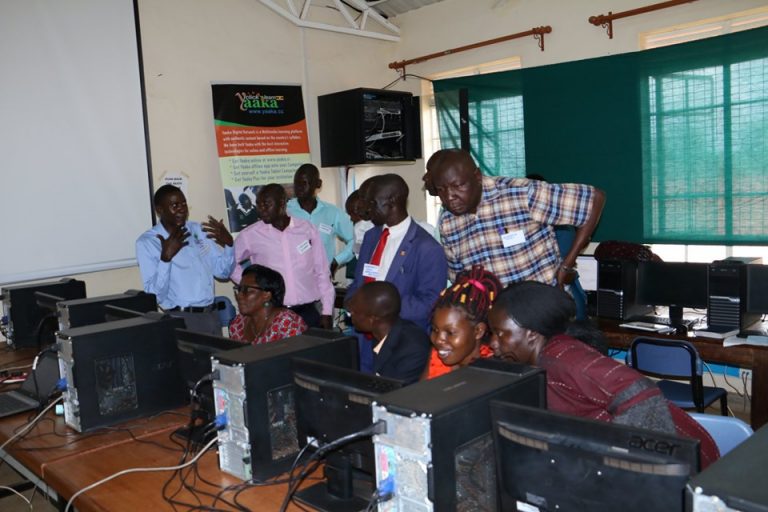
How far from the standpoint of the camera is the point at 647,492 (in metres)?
1.05

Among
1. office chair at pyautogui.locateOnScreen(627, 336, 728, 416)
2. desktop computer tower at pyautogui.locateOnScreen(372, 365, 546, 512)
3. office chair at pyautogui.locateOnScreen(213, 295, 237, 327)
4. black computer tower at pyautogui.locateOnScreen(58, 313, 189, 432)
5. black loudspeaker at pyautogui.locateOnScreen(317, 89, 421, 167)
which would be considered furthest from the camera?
black loudspeaker at pyautogui.locateOnScreen(317, 89, 421, 167)

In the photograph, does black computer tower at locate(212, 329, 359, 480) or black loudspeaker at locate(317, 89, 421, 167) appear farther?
black loudspeaker at locate(317, 89, 421, 167)

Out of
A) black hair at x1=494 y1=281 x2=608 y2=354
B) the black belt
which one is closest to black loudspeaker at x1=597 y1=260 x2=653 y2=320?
the black belt

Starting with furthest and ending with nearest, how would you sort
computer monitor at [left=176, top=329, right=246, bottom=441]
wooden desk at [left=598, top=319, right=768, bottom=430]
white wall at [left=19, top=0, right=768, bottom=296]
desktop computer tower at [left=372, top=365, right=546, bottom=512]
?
white wall at [left=19, top=0, right=768, bottom=296], wooden desk at [left=598, top=319, right=768, bottom=430], computer monitor at [left=176, top=329, right=246, bottom=441], desktop computer tower at [left=372, top=365, right=546, bottom=512]

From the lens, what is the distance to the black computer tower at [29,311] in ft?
12.1

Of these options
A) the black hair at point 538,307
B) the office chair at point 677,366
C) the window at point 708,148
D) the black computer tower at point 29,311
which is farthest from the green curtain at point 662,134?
the black computer tower at point 29,311

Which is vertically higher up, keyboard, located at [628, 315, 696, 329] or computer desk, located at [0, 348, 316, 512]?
computer desk, located at [0, 348, 316, 512]

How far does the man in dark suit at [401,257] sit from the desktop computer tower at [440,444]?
4.79ft

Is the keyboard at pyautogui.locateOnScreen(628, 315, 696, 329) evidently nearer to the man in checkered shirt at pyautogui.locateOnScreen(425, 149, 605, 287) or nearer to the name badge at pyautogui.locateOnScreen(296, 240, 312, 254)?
the man in checkered shirt at pyautogui.locateOnScreen(425, 149, 605, 287)

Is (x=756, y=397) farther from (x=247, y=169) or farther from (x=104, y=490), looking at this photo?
(x=247, y=169)

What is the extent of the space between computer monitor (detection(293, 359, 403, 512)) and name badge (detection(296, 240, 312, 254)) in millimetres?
2406

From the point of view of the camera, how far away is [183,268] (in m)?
3.77

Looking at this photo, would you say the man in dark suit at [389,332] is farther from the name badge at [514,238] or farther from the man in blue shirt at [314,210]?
the man in blue shirt at [314,210]

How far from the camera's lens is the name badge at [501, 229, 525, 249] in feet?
9.53
